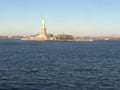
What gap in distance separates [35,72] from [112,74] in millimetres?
9649

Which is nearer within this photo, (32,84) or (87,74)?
(32,84)

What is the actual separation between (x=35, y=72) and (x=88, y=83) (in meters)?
10.3

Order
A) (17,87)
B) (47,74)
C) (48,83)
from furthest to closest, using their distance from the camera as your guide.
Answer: (47,74), (48,83), (17,87)

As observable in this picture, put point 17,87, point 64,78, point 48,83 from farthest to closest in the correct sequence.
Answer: point 64,78, point 48,83, point 17,87

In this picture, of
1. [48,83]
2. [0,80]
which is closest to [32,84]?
[48,83]

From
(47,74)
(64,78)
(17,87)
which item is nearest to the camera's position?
(17,87)

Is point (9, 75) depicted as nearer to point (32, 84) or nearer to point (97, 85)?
point (32, 84)

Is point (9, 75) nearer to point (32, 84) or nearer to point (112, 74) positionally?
point (32, 84)

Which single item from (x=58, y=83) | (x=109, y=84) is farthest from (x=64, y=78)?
(x=109, y=84)

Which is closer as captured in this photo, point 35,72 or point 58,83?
point 58,83

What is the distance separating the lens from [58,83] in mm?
35094

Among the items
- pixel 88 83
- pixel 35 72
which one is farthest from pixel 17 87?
pixel 35 72

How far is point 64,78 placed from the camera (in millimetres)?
38531

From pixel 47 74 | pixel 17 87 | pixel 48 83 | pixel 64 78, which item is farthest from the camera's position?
pixel 47 74
